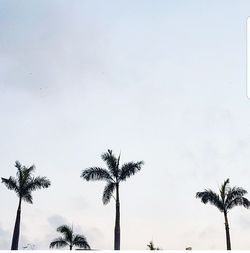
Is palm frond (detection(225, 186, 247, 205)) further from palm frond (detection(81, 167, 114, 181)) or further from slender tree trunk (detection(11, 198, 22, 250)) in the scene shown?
slender tree trunk (detection(11, 198, 22, 250))

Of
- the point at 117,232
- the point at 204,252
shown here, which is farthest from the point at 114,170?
the point at 204,252

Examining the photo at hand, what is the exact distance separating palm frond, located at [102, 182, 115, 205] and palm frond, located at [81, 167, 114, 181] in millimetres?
526

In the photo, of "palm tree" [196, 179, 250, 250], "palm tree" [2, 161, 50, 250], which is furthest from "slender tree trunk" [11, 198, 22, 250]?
"palm tree" [196, 179, 250, 250]

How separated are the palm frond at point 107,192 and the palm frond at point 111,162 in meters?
0.91

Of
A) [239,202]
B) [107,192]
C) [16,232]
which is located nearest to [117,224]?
[107,192]

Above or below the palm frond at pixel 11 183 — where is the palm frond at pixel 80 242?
below

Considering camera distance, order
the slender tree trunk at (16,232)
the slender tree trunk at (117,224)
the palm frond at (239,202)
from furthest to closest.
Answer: the palm frond at (239,202) → the slender tree trunk at (16,232) → the slender tree trunk at (117,224)

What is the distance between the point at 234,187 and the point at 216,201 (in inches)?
81.4

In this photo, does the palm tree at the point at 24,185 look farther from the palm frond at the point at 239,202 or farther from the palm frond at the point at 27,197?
the palm frond at the point at 239,202

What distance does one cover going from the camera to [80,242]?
40719 mm

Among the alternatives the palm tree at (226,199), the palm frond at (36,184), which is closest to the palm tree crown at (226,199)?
the palm tree at (226,199)

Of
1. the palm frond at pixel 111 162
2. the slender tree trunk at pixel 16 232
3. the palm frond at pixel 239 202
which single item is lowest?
the slender tree trunk at pixel 16 232

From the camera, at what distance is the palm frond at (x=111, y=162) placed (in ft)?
102

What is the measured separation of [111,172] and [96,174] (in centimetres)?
130
